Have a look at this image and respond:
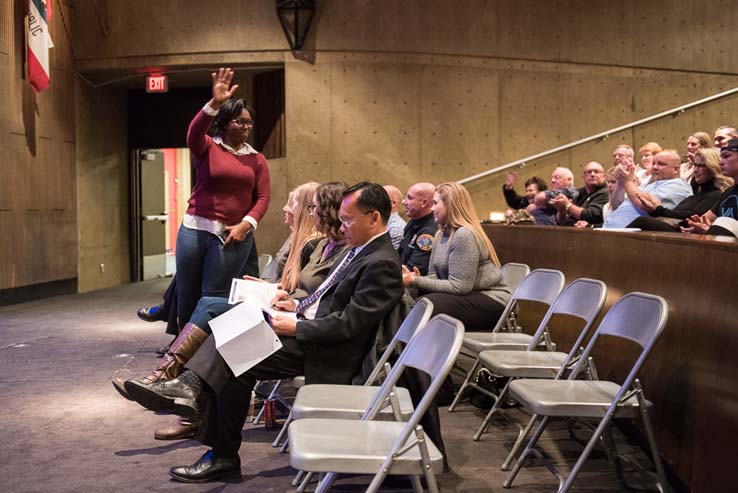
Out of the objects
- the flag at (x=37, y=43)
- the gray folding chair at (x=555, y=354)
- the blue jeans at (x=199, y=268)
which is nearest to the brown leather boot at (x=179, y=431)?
the blue jeans at (x=199, y=268)

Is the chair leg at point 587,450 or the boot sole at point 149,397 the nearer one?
the chair leg at point 587,450

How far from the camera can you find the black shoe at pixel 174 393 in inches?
126

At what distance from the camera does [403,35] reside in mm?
9922

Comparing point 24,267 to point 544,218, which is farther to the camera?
point 24,267

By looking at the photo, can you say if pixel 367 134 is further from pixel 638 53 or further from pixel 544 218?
pixel 638 53

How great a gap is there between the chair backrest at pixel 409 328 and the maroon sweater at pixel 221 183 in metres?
1.64

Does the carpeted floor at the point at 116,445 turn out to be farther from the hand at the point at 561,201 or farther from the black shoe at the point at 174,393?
the hand at the point at 561,201

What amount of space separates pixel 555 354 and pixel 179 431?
1.86 meters

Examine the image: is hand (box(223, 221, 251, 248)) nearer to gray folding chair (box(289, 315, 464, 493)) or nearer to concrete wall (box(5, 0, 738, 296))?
gray folding chair (box(289, 315, 464, 493))

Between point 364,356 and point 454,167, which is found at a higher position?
point 454,167

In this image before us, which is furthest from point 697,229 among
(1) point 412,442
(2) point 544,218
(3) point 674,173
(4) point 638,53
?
(4) point 638,53

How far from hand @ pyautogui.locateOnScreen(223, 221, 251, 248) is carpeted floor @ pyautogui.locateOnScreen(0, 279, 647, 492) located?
1.00 m

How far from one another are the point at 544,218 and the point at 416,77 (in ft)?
9.98

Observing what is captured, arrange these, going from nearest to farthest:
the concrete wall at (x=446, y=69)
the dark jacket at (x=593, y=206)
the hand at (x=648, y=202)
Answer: the hand at (x=648, y=202)
the dark jacket at (x=593, y=206)
the concrete wall at (x=446, y=69)
